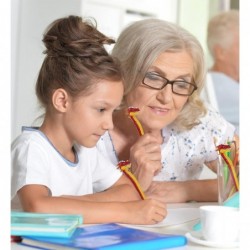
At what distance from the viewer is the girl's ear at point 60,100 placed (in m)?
1.39

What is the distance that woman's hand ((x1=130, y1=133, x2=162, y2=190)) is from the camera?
1.56m

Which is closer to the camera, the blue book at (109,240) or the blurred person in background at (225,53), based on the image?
the blue book at (109,240)

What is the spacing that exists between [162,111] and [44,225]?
80cm

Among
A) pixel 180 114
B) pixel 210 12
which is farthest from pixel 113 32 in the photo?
pixel 180 114

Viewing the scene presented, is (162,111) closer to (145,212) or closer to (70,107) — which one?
(70,107)

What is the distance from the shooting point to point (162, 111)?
166 cm

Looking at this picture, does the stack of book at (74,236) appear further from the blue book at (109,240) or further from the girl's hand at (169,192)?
the girl's hand at (169,192)

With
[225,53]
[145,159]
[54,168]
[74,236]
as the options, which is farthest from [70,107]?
[225,53]

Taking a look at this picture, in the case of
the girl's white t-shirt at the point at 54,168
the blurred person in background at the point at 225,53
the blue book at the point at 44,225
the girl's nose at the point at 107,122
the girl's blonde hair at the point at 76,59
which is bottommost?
the blue book at the point at 44,225

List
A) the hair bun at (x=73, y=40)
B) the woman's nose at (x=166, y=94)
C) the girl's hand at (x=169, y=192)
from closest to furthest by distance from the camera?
1. the hair bun at (x=73, y=40)
2. the girl's hand at (x=169, y=192)
3. the woman's nose at (x=166, y=94)

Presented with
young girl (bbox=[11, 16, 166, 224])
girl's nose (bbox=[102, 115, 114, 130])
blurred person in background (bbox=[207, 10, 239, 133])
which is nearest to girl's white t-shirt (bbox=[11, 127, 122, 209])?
young girl (bbox=[11, 16, 166, 224])

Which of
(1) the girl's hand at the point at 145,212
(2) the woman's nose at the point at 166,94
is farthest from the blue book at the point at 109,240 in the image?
Answer: (2) the woman's nose at the point at 166,94
